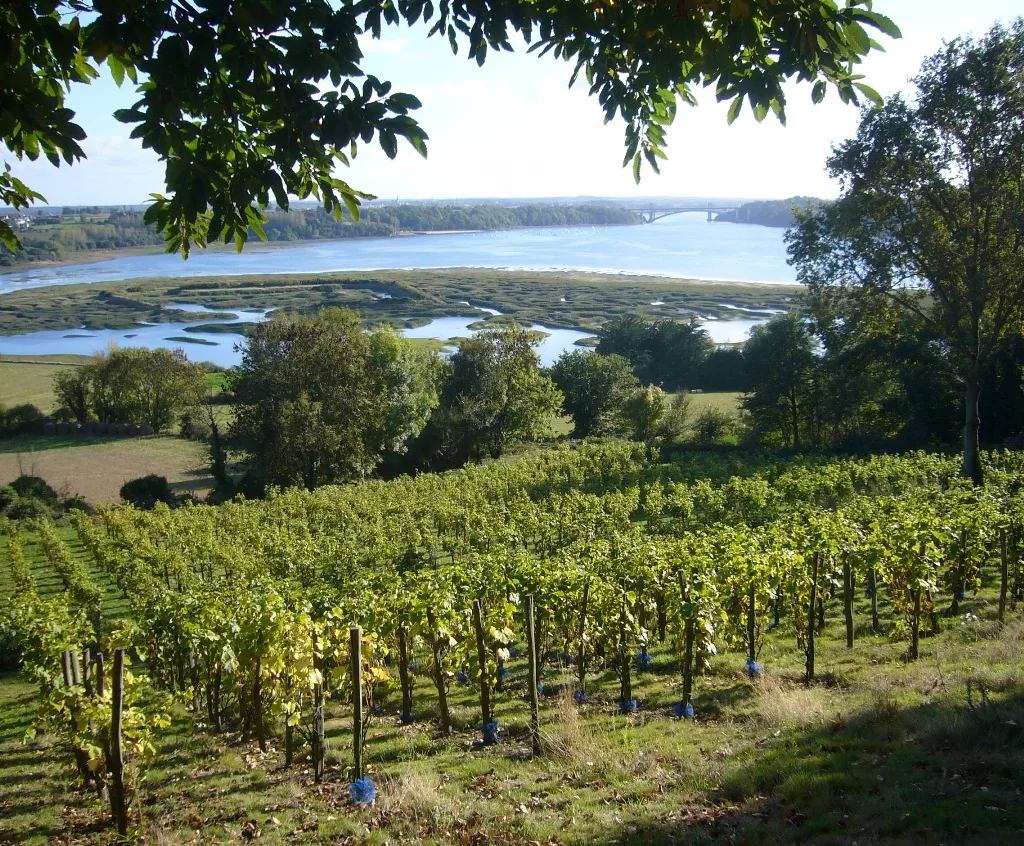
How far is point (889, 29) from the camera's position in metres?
3.60

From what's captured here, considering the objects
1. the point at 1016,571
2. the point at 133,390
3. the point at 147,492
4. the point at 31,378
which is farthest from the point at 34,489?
the point at 31,378

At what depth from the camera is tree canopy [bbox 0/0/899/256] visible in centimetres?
324

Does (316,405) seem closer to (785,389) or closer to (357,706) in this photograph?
(785,389)

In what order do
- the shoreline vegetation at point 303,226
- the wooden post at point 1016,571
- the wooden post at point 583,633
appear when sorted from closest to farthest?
the wooden post at point 583,633
the wooden post at point 1016,571
the shoreline vegetation at point 303,226

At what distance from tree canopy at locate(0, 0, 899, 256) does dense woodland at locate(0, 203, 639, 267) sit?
54.0 meters

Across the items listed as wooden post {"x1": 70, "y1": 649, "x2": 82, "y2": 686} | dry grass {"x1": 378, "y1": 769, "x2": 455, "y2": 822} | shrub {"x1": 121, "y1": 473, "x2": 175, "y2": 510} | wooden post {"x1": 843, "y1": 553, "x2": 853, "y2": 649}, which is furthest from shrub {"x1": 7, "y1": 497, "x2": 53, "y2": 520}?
wooden post {"x1": 843, "y1": 553, "x2": 853, "y2": 649}

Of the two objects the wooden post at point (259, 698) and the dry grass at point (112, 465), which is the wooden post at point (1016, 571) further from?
the dry grass at point (112, 465)

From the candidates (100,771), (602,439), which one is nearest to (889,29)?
(100,771)

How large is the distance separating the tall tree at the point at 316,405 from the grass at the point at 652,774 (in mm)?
22517

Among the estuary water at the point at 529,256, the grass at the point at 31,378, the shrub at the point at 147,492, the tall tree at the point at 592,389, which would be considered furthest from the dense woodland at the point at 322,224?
the shrub at the point at 147,492

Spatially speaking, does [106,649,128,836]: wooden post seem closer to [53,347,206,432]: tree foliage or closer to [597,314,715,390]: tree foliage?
[53,347,206,432]: tree foliage

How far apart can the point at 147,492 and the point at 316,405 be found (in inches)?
289

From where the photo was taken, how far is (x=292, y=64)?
3.46 m

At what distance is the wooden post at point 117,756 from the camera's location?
4980mm
